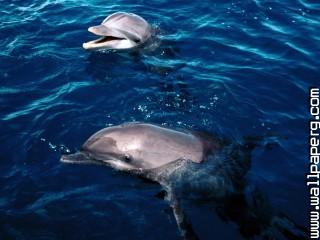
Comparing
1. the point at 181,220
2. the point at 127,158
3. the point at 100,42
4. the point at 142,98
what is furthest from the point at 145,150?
the point at 100,42

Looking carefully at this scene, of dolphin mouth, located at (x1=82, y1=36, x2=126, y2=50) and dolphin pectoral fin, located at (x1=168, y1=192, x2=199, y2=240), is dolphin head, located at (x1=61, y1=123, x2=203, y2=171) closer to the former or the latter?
dolphin pectoral fin, located at (x1=168, y1=192, x2=199, y2=240)

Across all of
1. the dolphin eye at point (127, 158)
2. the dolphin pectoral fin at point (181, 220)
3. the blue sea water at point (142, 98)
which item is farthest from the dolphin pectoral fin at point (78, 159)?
the dolphin pectoral fin at point (181, 220)

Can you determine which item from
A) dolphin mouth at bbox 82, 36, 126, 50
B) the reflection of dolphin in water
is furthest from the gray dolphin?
dolphin mouth at bbox 82, 36, 126, 50

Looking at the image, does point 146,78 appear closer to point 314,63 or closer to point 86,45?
point 86,45

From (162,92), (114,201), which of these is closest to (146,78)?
(162,92)

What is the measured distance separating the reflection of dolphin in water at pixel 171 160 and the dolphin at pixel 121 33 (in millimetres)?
4578

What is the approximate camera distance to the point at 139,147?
7906mm

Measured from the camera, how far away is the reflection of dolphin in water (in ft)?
25.5

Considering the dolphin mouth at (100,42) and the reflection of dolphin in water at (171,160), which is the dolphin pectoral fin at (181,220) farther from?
the dolphin mouth at (100,42)

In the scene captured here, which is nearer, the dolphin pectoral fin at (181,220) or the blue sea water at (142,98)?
the dolphin pectoral fin at (181,220)

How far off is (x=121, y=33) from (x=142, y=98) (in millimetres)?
2581

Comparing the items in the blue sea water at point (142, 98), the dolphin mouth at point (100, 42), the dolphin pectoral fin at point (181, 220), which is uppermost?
the dolphin mouth at point (100, 42)

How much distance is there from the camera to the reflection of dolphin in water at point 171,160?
7773mm

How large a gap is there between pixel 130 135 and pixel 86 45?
4.86 metres
